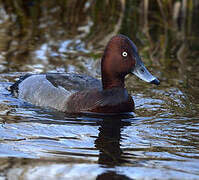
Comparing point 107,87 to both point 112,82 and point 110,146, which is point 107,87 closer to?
point 112,82

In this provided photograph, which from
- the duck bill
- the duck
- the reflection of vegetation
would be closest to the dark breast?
the duck

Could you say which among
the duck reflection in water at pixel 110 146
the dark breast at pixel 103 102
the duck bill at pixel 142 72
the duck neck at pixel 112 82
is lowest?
the duck reflection in water at pixel 110 146

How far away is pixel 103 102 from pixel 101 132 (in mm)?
795

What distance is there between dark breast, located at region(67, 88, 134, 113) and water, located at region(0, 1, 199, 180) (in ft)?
0.38

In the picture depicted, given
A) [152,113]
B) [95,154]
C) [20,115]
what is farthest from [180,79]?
[95,154]

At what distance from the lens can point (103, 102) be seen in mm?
6766

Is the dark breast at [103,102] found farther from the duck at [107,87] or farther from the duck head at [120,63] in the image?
the duck head at [120,63]

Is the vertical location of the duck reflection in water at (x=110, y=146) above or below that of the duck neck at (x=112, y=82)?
below

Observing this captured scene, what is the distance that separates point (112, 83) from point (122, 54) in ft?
1.39

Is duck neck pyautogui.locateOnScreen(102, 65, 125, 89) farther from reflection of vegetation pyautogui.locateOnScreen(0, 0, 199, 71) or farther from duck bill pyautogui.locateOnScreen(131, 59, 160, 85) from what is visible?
reflection of vegetation pyautogui.locateOnScreen(0, 0, 199, 71)

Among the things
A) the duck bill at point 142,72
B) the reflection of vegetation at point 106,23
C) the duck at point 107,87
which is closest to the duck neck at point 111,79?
the duck at point 107,87

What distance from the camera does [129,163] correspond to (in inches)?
192

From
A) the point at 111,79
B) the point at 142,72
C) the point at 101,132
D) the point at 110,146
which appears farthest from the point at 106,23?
the point at 110,146

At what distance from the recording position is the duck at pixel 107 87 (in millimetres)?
6793
